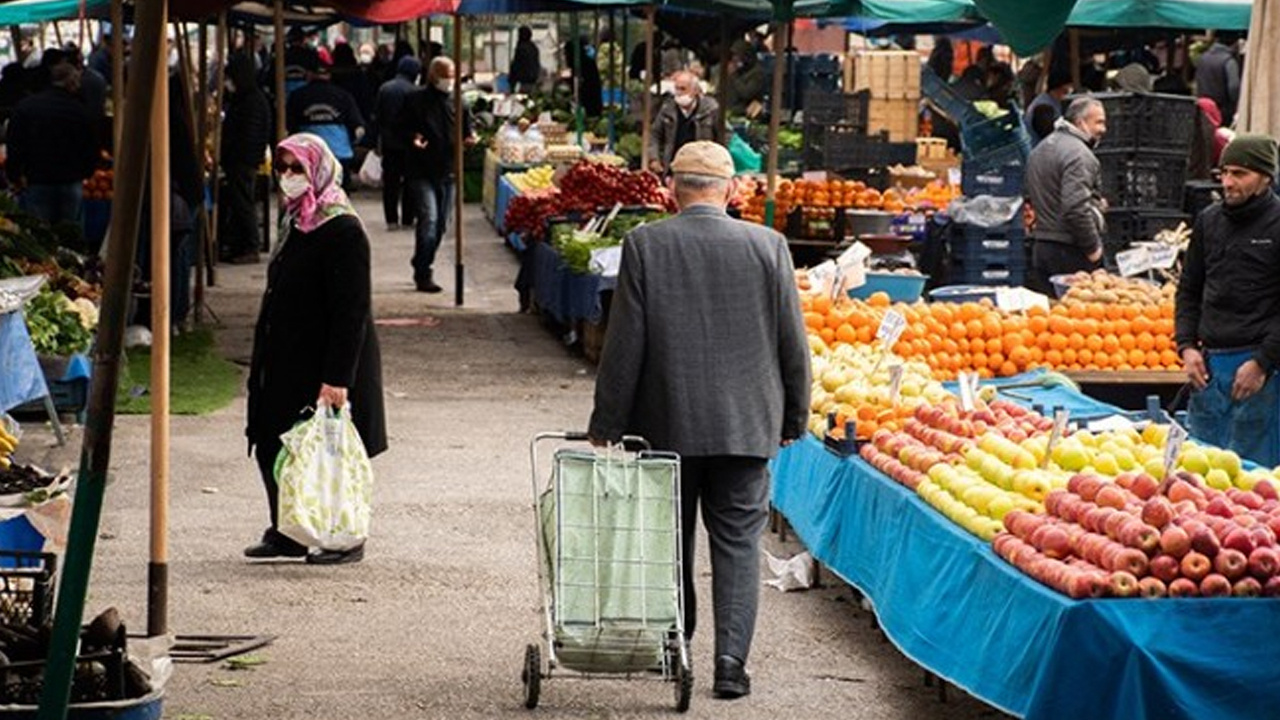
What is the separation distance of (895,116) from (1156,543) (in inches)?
862

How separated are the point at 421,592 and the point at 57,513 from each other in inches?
73.9

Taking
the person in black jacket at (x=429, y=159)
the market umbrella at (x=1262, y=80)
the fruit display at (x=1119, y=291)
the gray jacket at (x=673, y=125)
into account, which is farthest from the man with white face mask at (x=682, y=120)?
the market umbrella at (x=1262, y=80)

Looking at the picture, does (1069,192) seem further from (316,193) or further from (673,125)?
(673,125)

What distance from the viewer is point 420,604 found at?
33.3 ft

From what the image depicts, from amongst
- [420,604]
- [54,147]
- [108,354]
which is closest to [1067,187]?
[420,604]

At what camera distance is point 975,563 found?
8078 millimetres

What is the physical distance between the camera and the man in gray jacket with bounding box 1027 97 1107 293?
16.7m

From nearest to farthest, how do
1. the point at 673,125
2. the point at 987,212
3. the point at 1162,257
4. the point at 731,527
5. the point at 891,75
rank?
the point at 731,527 → the point at 1162,257 → the point at 987,212 → the point at 673,125 → the point at 891,75

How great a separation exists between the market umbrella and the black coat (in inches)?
162

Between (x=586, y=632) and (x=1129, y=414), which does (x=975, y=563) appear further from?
(x=1129, y=414)

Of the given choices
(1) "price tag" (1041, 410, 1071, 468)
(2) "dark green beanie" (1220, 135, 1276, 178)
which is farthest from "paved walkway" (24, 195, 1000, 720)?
(2) "dark green beanie" (1220, 135, 1276, 178)

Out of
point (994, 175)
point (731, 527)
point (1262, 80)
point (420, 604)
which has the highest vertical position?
point (1262, 80)

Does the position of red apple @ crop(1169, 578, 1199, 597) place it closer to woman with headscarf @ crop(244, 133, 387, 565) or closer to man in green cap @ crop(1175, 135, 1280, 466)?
man in green cap @ crop(1175, 135, 1280, 466)

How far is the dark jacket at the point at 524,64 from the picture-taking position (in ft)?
141
